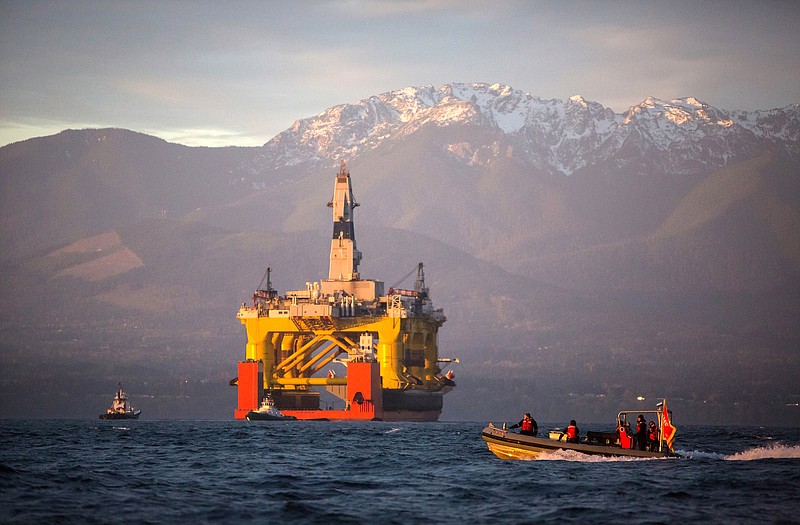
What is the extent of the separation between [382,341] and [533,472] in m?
85.9

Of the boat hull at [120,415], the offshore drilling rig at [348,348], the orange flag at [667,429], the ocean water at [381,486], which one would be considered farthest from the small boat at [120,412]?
the orange flag at [667,429]

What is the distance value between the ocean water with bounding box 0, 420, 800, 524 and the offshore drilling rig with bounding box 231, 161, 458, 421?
206 ft

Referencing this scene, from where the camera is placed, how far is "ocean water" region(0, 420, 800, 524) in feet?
167

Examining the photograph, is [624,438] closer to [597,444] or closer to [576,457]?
[597,444]

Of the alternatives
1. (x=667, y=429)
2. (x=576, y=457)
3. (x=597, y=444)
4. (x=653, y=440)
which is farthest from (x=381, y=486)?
(x=653, y=440)

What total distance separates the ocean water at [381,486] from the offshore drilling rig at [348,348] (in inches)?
2467

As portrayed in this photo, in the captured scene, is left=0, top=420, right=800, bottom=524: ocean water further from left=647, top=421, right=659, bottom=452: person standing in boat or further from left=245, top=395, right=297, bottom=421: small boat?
left=245, top=395, right=297, bottom=421: small boat

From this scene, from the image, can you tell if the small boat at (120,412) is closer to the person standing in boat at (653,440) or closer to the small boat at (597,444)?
the small boat at (597,444)

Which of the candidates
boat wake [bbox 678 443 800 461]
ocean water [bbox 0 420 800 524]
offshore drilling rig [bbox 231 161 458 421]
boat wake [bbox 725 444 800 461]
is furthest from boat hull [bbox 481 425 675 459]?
offshore drilling rig [bbox 231 161 458 421]

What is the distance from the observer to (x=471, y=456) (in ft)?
255

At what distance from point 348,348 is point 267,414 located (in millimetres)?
12284

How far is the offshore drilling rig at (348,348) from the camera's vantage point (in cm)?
14700

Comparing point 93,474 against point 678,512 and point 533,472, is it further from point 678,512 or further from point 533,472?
point 678,512

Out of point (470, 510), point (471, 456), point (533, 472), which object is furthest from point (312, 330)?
point (470, 510)
